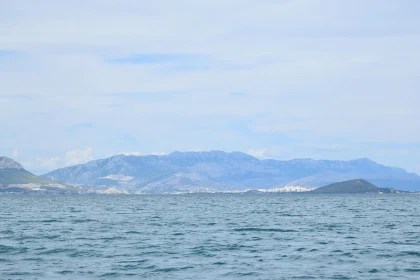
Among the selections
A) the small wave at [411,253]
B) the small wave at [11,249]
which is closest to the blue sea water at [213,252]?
the small wave at [411,253]

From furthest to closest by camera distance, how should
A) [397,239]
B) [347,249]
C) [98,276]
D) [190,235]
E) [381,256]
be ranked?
[190,235] → [397,239] → [347,249] → [381,256] → [98,276]

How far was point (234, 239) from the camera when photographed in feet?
279

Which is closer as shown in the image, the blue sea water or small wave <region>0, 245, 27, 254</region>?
the blue sea water

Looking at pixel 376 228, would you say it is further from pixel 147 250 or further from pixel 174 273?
pixel 174 273

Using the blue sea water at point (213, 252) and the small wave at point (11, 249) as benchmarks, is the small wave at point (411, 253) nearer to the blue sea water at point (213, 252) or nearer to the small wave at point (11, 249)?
the blue sea water at point (213, 252)

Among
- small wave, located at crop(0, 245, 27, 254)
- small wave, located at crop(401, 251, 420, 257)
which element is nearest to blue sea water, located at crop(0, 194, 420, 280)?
small wave, located at crop(401, 251, 420, 257)

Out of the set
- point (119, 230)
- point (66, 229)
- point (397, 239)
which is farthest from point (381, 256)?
point (66, 229)

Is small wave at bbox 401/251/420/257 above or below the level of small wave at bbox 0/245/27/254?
above

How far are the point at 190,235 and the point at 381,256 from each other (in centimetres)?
3153

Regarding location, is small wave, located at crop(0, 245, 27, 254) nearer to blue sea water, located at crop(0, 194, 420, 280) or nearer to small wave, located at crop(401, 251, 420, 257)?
blue sea water, located at crop(0, 194, 420, 280)

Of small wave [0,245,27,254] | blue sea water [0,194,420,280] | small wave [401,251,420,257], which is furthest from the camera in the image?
small wave [0,245,27,254]

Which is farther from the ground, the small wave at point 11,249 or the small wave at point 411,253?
the small wave at point 411,253

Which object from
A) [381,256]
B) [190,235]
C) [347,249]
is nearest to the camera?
[381,256]

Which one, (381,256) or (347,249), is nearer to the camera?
(381,256)
